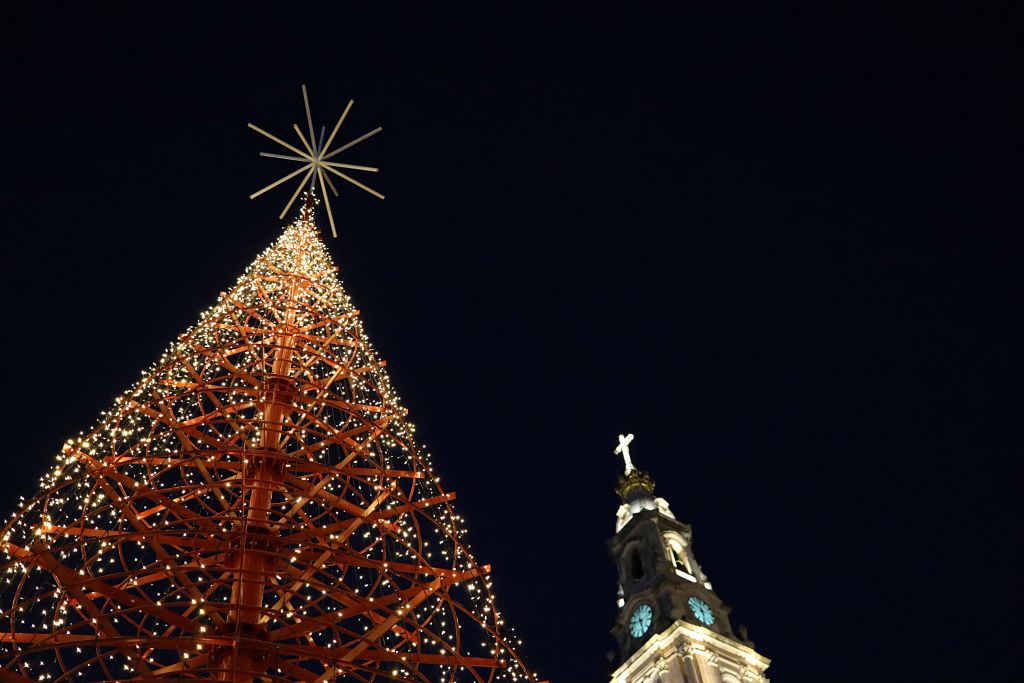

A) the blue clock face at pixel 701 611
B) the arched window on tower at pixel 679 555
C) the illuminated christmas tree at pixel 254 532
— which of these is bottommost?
the illuminated christmas tree at pixel 254 532

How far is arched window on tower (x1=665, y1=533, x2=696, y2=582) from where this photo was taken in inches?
1967

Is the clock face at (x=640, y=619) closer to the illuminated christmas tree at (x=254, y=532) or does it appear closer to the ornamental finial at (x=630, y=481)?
the ornamental finial at (x=630, y=481)

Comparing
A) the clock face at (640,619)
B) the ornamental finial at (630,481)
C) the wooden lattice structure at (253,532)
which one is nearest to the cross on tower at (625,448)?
the ornamental finial at (630,481)

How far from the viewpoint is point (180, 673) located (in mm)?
10891

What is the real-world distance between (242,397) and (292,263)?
2.46 metres

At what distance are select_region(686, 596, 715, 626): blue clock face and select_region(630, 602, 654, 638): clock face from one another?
197 centimetres

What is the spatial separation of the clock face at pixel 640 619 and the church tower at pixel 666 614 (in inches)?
1.9

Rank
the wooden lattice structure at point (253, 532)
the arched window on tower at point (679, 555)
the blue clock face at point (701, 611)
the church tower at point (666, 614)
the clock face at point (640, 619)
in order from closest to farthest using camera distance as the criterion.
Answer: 1. the wooden lattice structure at point (253, 532)
2. the church tower at point (666, 614)
3. the blue clock face at point (701, 611)
4. the clock face at point (640, 619)
5. the arched window on tower at point (679, 555)

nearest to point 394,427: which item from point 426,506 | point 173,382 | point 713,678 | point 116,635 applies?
point 426,506

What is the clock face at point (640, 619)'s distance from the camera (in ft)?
154

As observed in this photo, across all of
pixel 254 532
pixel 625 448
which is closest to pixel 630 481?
pixel 625 448

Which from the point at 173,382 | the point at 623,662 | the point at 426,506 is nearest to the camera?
the point at 426,506

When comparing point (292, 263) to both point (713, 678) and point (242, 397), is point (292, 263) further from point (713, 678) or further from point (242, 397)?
point (713, 678)

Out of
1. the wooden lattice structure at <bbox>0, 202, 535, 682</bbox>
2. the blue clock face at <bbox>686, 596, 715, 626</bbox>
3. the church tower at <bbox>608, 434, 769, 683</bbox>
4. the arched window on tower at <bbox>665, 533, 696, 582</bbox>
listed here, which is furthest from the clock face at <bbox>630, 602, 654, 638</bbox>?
the wooden lattice structure at <bbox>0, 202, 535, 682</bbox>
